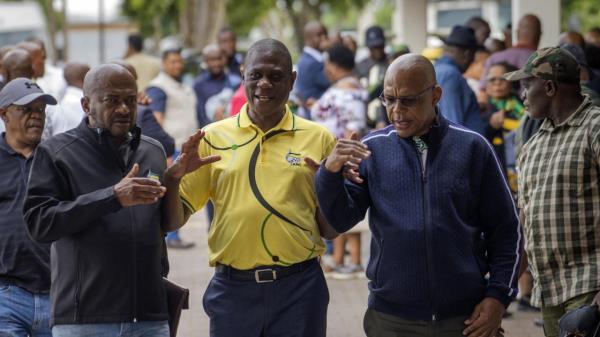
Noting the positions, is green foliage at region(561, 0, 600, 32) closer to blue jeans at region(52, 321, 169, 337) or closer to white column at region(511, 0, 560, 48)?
white column at region(511, 0, 560, 48)

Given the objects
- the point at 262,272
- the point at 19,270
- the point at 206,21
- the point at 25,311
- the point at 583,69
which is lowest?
the point at 25,311

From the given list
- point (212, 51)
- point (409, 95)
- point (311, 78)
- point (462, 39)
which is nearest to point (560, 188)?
point (409, 95)

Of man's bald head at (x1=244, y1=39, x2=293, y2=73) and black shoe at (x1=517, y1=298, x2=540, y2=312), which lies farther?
black shoe at (x1=517, y1=298, x2=540, y2=312)

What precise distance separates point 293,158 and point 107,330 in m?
1.09

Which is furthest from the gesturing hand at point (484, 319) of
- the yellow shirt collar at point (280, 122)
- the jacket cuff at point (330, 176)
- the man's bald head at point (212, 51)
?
the man's bald head at point (212, 51)

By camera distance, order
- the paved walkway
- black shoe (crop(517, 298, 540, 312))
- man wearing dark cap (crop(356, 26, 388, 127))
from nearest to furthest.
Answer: the paved walkway, black shoe (crop(517, 298, 540, 312)), man wearing dark cap (crop(356, 26, 388, 127))

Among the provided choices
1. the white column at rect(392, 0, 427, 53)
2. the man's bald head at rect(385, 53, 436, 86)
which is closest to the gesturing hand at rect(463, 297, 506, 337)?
the man's bald head at rect(385, 53, 436, 86)

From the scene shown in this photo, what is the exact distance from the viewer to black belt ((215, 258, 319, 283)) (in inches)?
216

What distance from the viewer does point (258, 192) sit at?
18.0 feet

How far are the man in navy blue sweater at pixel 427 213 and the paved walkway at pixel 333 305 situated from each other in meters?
4.05

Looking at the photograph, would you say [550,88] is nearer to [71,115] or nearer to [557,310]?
[557,310]

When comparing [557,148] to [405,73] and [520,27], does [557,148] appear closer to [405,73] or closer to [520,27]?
[405,73]

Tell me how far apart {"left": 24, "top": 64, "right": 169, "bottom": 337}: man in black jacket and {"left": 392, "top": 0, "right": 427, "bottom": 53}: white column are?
1325 centimetres

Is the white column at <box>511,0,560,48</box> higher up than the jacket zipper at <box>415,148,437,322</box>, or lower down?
higher up
